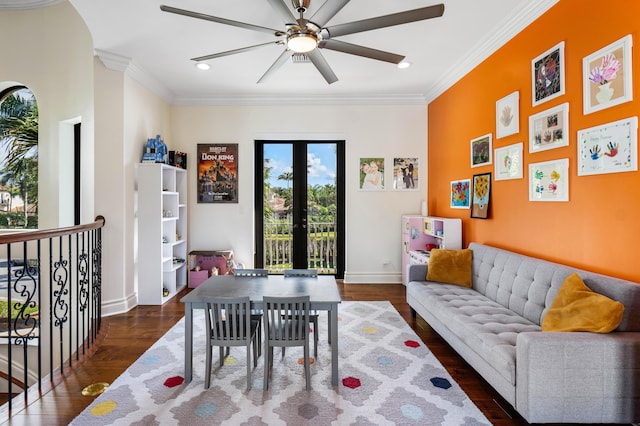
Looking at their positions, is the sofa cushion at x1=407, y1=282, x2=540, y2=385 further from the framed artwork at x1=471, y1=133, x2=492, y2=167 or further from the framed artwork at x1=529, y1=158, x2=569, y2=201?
the framed artwork at x1=471, y1=133, x2=492, y2=167

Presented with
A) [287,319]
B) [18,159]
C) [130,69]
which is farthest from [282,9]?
[18,159]

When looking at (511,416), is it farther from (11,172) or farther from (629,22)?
(11,172)

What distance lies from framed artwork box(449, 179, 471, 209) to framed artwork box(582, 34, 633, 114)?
173 centimetres

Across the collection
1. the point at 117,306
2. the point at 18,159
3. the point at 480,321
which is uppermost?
the point at 18,159

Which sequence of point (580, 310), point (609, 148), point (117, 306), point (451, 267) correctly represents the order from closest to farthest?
point (580, 310) → point (609, 148) → point (451, 267) → point (117, 306)

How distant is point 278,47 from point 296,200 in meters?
2.41

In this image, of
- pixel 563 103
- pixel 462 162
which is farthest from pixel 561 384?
pixel 462 162

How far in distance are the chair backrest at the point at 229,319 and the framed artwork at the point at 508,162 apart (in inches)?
107

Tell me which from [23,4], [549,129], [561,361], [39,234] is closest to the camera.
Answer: [561,361]

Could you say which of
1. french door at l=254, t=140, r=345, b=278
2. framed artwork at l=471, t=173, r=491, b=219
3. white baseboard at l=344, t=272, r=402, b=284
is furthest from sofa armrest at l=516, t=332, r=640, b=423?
french door at l=254, t=140, r=345, b=278

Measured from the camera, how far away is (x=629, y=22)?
194 centimetres

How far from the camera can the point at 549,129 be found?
2.56 meters

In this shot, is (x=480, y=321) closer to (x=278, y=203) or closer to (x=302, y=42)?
(x=302, y=42)

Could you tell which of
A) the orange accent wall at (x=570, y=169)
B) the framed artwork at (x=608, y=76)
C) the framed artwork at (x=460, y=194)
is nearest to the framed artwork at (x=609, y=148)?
the orange accent wall at (x=570, y=169)
